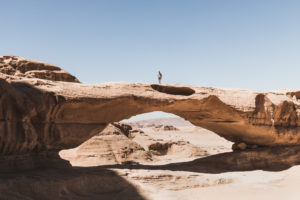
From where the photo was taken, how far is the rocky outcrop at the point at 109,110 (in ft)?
23.7

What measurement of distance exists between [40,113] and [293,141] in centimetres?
1072

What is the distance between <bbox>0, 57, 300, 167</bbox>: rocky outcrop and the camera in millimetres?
7230

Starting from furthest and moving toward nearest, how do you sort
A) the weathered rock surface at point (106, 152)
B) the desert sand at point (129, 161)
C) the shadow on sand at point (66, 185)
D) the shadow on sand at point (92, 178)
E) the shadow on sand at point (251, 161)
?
the weathered rock surface at point (106, 152) → the shadow on sand at point (251, 161) → the desert sand at point (129, 161) → the shadow on sand at point (92, 178) → the shadow on sand at point (66, 185)

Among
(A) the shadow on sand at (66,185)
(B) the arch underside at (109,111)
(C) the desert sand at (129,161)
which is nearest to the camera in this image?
(A) the shadow on sand at (66,185)

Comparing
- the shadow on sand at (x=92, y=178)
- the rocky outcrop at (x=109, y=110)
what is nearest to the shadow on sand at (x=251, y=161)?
the shadow on sand at (x=92, y=178)

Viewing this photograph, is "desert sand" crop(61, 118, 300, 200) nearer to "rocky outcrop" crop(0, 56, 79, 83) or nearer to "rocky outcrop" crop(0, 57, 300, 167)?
"rocky outcrop" crop(0, 57, 300, 167)

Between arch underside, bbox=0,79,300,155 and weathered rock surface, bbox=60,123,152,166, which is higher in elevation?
arch underside, bbox=0,79,300,155

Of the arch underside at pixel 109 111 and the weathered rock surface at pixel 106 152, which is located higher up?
the arch underside at pixel 109 111

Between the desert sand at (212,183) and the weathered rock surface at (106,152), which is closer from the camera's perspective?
the desert sand at (212,183)

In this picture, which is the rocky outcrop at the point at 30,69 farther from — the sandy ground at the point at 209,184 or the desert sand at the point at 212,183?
the sandy ground at the point at 209,184

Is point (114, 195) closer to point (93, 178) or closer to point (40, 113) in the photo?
point (93, 178)

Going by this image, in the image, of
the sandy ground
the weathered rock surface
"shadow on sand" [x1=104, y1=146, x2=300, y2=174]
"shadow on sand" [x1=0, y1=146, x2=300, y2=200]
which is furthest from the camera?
the weathered rock surface

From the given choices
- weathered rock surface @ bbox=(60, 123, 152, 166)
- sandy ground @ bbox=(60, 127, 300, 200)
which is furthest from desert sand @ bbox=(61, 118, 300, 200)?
weathered rock surface @ bbox=(60, 123, 152, 166)

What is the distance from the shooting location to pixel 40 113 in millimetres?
7766
